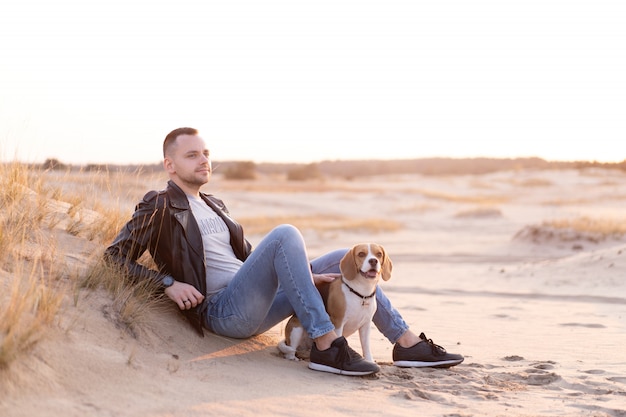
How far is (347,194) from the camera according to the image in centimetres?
3734

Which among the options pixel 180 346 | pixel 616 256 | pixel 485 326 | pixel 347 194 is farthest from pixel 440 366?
pixel 347 194

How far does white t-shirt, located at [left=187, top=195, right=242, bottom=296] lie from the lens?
5.19 metres

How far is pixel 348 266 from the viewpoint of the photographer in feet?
17.0

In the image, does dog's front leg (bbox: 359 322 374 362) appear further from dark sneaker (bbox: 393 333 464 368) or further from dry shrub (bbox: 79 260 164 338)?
dry shrub (bbox: 79 260 164 338)

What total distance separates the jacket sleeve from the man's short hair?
16.8 inches

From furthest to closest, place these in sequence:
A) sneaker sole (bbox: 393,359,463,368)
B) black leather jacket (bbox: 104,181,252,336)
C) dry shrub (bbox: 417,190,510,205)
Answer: dry shrub (bbox: 417,190,510,205), sneaker sole (bbox: 393,359,463,368), black leather jacket (bbox: 104,181,252,336)

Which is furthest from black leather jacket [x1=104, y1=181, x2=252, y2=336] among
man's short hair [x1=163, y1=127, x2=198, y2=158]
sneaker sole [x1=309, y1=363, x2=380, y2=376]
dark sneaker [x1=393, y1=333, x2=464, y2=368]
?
dark sneaker [x1=393, y1=333, x2=464, y2=368]

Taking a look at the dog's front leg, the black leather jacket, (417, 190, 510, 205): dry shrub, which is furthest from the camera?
(417, 190, 510, 205): dry shrub

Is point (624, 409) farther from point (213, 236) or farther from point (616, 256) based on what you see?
point (616, 256)

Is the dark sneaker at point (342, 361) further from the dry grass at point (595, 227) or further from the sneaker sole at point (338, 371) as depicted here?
the dry grass at point (595, 227)

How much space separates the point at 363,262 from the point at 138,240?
5.10 ft

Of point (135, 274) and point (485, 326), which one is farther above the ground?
point (135, 274)

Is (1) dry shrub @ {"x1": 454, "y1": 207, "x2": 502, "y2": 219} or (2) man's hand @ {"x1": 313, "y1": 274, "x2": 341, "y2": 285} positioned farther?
(1) dry shrub @ {"x1": 454, "y1": 207, "x2": 502, "y2": 219}

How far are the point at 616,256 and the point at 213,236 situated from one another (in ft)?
30.0
